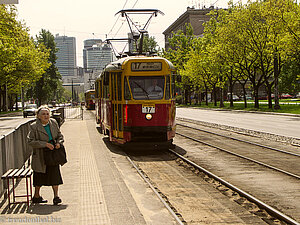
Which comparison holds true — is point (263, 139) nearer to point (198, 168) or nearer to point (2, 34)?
point (198, 168)

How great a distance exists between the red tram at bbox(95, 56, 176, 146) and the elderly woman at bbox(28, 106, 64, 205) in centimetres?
707

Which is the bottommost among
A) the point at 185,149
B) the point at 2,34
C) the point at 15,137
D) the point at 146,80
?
the point at 185,149

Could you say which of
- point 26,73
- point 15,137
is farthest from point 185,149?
point 26,73

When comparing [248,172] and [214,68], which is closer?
[248,172]

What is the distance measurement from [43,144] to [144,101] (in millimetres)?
7555

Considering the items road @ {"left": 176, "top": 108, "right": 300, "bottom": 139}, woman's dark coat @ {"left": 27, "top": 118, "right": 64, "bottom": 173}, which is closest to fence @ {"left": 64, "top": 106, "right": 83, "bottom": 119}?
road @ {"left": 176, "top": 108, "right": 300, "bottom": 139}

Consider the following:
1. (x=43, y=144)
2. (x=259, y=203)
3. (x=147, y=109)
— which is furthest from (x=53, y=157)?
(x=147, y=109)

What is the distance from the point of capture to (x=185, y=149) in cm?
1545

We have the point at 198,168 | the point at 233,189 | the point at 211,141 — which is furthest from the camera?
the point at 211,141

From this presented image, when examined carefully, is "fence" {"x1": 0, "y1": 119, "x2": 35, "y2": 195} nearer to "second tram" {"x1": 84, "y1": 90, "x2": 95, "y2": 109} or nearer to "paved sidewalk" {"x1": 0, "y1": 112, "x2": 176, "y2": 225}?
"paved sidewalk" {"x1": 0, "y1": 112, "x2": 176, "y2": 225}

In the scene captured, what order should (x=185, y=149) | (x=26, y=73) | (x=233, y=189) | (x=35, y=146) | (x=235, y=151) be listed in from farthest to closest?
(x=26, y=73) → (x=185, y=149) → (x=235, y=151) → (x=233, y=189) → (x=35, y=146)

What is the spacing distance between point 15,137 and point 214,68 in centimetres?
4357

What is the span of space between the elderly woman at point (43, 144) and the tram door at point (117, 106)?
747cm

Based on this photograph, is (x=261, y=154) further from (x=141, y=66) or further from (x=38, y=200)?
(x=38, y=200)
